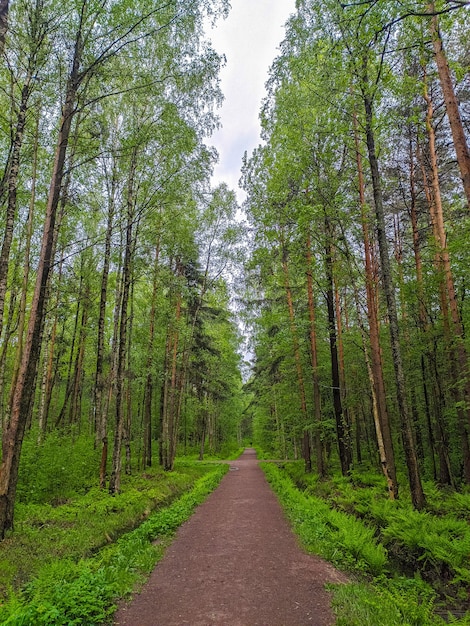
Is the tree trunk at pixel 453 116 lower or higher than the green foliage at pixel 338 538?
higher

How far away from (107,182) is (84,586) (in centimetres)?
1130

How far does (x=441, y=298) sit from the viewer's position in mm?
11172

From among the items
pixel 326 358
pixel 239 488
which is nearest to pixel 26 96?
pixel 239 488

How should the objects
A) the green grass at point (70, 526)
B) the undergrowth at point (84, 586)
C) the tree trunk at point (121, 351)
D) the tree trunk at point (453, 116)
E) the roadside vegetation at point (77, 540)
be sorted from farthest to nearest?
the tree trunk at point (121, 351) → the tree trunk at point (453, 116) → the green grass at point (70, 526) → the roadside vegetation at point (77, 540) → the undergrowth at point (84, 586)

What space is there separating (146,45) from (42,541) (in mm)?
12406

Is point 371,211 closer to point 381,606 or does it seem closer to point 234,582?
point 381,606

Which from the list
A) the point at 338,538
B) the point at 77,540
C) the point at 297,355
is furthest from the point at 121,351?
the point at 297,355

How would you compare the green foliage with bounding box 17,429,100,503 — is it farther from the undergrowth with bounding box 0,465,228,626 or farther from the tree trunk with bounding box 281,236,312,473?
the tree trunk with bounding box 281,236,312,473

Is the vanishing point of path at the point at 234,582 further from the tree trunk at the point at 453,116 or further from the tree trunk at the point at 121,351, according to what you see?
the tree trunk at the point at 453,116

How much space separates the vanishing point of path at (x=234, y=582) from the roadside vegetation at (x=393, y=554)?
35 cm

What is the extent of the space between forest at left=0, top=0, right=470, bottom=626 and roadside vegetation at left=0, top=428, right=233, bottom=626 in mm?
82

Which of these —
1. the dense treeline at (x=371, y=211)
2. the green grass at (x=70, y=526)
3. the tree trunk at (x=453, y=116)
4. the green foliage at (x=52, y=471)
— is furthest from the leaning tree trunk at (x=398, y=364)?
the green foliage at (x=52, y=471)

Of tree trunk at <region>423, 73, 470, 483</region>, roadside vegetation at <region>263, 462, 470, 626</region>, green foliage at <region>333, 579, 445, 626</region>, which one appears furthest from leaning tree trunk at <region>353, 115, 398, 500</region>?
green foliage at <region>333, 579, 445, 626</region>

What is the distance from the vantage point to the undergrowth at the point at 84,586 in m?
3.32
